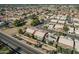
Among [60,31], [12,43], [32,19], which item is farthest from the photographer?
[32,19]

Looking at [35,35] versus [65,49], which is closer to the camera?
[65,49]

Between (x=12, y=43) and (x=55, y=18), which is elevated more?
(x=55, y=18)

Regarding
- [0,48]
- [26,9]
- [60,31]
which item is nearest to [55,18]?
[60,31]

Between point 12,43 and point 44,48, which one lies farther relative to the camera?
point 12,43

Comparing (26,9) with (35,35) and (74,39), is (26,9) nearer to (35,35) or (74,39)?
(35,35)
